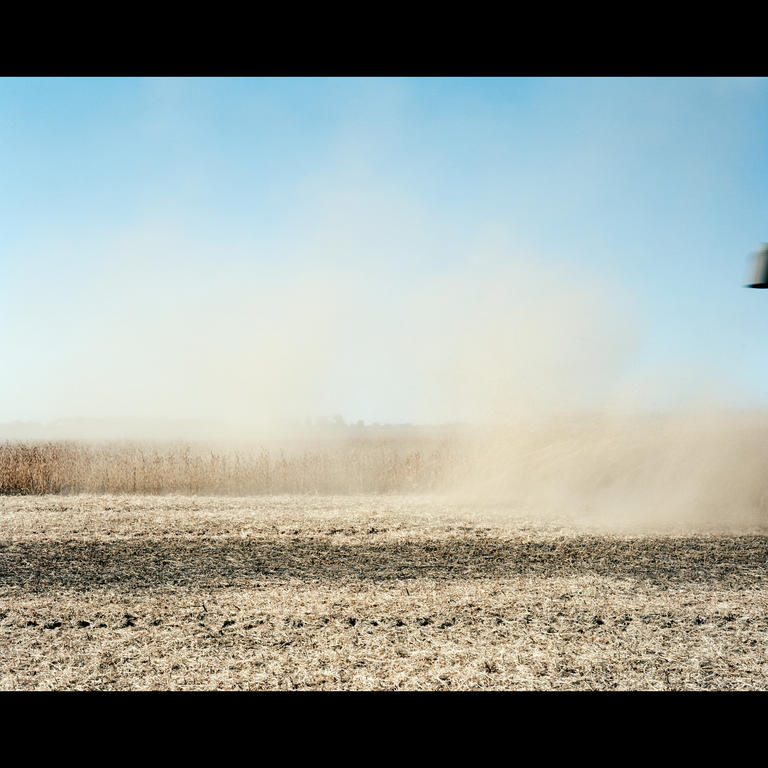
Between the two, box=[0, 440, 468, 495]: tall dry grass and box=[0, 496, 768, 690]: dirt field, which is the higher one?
box=[0, 440, 468, 495]: tall dry grass

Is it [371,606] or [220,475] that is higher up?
[220,475]

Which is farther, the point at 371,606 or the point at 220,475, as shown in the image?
the point at 220,475

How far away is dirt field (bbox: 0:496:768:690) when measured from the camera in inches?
148

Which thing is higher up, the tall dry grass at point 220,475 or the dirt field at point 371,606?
the tall dry grass at point 220,475

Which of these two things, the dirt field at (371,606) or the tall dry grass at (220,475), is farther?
the tall dry grass at (220,475)

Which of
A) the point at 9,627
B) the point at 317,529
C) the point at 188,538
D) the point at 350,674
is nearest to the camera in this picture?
the point at 350,674

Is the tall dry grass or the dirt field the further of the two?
the tall dry grass

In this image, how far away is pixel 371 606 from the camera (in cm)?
494

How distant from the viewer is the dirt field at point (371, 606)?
375 centimetres
